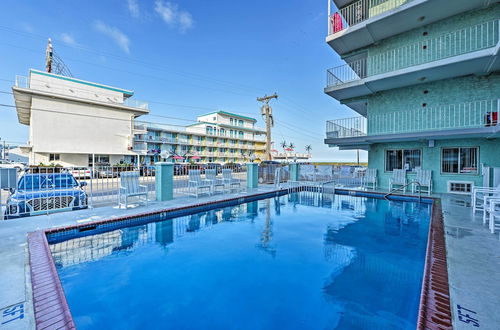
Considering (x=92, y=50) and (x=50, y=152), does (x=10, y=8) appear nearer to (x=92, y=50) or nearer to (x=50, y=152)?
(x=92, y=50)

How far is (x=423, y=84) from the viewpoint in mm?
11945

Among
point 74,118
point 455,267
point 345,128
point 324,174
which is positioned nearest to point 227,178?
point 324,174

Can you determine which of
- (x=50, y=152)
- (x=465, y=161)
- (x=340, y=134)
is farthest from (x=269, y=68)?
(x=50, y=152)

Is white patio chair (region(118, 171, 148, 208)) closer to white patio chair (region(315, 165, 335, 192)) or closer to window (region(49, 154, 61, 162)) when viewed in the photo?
white patio chair (region(315, 165, 335, 192))

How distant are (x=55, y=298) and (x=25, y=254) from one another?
1.86 meters

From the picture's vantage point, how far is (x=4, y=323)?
2234 mm

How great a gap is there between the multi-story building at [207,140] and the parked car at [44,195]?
25.4 m

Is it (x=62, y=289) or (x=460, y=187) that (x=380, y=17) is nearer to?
(x=460, y=187)

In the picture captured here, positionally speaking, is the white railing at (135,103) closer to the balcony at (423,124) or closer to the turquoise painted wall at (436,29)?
the balcony at (423,124)

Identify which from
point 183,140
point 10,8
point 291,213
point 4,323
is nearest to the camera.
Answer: point 4,323

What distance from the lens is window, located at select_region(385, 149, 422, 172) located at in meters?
12.3

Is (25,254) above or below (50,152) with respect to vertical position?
below

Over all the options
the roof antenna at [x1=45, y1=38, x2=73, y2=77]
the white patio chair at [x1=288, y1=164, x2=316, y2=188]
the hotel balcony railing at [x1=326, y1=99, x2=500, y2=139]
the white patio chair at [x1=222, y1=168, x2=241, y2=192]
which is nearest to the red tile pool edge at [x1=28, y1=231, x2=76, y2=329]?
the white patio chair at [x1=222, y1=168, x2=241, y2=192]

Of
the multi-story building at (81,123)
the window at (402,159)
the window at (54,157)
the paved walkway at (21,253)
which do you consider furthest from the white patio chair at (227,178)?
the window at (54,157)
